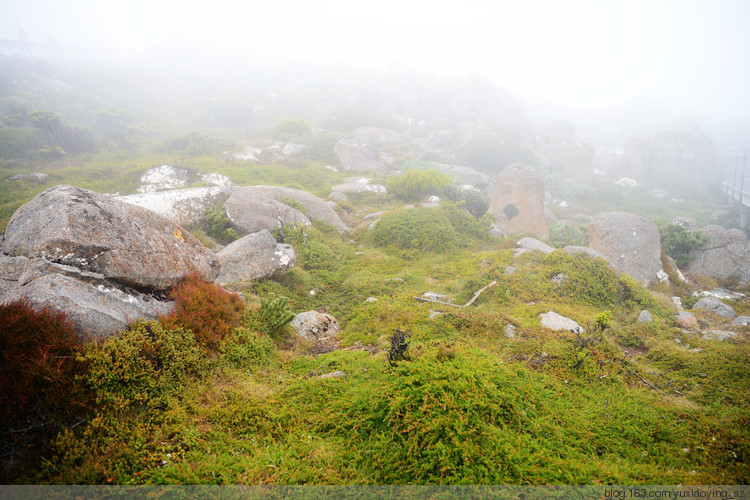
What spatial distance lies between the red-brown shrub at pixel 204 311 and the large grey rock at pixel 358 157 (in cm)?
2396

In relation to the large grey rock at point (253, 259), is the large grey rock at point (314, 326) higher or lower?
lower

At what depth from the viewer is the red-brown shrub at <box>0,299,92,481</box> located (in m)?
2.91

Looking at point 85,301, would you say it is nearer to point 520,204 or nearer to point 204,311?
point 204,311

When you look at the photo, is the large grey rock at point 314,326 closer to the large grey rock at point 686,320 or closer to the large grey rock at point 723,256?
the large grey rock at point 686,320

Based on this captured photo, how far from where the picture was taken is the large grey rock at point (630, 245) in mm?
12477

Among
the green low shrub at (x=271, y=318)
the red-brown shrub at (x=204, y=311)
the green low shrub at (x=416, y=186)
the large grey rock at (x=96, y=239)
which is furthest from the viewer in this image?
the green low shrub at (x=416, y=186)

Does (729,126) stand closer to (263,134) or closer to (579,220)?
(579,220)

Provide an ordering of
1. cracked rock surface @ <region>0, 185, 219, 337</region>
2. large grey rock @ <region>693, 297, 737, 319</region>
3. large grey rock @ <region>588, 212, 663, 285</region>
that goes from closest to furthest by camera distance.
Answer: cracked rock surface @ <region>0, 185, 219, 337</region>
large grey rock @ <region>693, 297, 737, 319</region>
large grey rock @ <region>588, 212, 663, 285</region>

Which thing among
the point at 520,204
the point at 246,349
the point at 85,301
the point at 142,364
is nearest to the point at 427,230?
the point at 520,204

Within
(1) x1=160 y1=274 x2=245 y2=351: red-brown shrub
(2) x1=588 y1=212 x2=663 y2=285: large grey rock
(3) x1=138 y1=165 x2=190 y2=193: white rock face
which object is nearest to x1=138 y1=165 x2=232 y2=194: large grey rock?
(3) x1=138 y1=165 x2=190 y2=193: white rock face

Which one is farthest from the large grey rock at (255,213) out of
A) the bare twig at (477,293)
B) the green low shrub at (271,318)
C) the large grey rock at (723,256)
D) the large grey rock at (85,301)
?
the large grey rock at (723,256)

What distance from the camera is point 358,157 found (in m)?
30.6

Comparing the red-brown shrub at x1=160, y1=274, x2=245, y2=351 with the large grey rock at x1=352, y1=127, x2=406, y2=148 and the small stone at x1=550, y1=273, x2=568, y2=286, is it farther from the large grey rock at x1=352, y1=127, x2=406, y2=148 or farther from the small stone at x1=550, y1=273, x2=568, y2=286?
the large grey rock at x1=352, y1=127, x2=406, y2=148

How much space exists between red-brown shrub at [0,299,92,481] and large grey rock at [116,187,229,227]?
23.7ft
